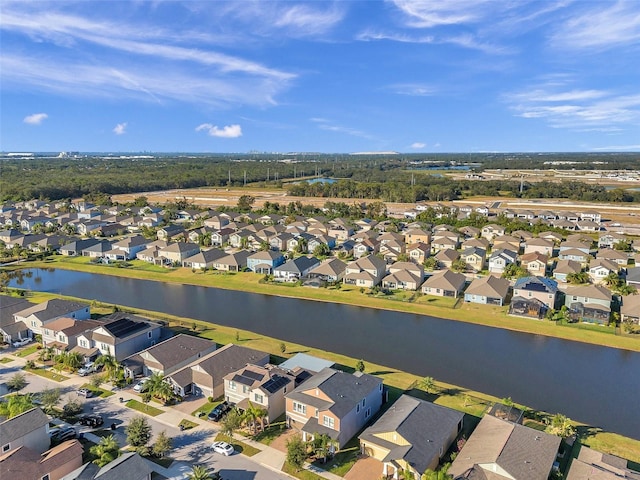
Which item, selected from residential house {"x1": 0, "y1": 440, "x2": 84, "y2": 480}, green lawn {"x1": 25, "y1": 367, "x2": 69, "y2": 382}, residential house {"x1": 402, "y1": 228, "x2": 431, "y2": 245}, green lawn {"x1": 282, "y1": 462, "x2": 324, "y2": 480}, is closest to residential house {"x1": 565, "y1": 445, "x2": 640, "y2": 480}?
green lawn {"x1": 282, "y1": 462, "x2": 324, "y2": 480}

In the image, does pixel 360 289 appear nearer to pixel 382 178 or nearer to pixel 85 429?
pixel 85 429

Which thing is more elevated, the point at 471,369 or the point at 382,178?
the point at 382,178

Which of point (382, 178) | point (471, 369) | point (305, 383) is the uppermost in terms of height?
point (382, 178)

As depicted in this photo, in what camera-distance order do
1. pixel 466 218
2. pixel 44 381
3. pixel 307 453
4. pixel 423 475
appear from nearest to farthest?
pixel 423 475, pixel 307 453, pixel 44 381, pixel 466 218

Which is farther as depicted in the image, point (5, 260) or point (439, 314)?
point (5, 260)

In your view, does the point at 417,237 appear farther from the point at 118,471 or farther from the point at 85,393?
the point at 118,471

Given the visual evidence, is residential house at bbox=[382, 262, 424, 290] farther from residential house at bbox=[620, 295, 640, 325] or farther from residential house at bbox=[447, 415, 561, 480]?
residential house at bbox=[447, 415, 561, 480]

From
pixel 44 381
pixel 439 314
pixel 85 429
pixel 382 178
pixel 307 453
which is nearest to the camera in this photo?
pixel 307 453

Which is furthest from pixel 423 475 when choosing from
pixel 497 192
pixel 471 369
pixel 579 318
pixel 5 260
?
pixel 497 192
